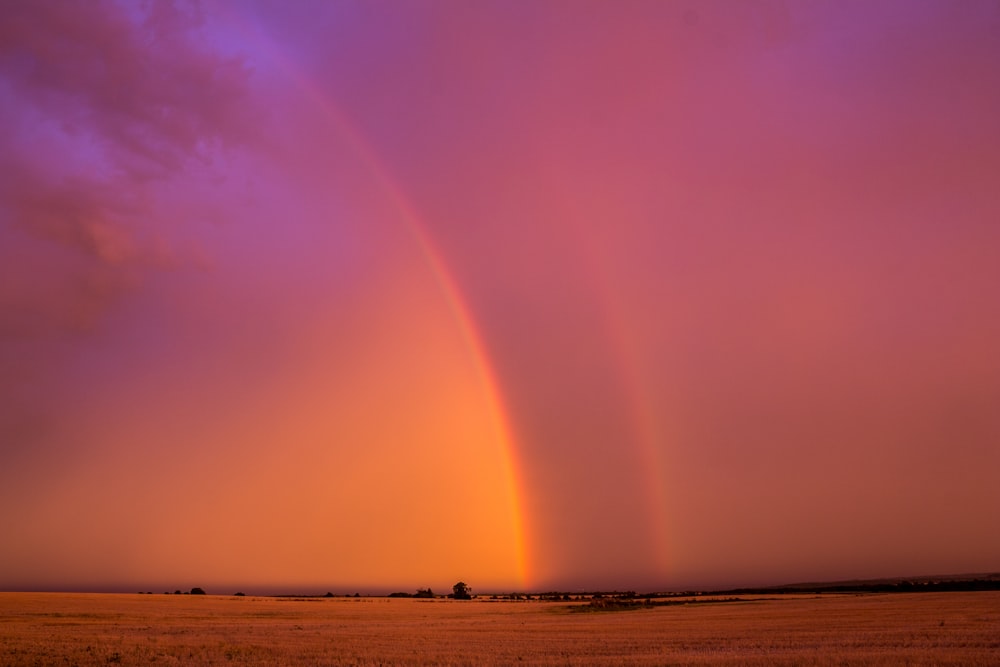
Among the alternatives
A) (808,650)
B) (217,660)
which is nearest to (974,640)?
(808,650)

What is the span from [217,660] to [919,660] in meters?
23.8

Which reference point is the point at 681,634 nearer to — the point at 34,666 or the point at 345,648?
the point at 345,648

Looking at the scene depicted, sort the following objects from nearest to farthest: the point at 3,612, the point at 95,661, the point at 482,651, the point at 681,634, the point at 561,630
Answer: the point at 95,661
the point at 482,651
the point at 681,634
the point at 561,630
the point at 3,612

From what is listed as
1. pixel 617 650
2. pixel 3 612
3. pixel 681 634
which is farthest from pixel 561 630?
pixel 3 612

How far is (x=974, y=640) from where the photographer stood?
100 ft

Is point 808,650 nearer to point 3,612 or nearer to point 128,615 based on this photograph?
point 128,615

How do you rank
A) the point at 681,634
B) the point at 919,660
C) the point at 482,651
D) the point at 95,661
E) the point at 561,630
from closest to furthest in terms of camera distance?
the point at 919,660 → the point at 95,661 → the point at 482,651 → the point at 681,634 → the point at 561,630

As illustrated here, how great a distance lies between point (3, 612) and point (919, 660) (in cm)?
6286

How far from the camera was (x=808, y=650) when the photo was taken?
27.8 metres

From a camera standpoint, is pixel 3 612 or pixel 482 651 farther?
pixel 3 612

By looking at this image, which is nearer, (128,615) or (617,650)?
(617,650)

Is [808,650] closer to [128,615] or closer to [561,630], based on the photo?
[561,630]

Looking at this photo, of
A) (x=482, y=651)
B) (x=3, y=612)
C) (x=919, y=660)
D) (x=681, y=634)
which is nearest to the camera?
(x=919, y=660)

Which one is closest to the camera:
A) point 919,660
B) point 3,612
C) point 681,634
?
point 919,660
